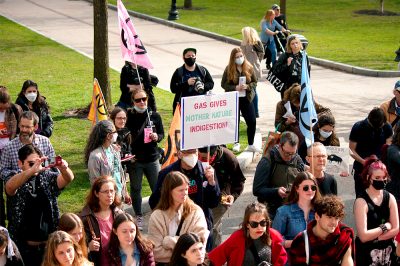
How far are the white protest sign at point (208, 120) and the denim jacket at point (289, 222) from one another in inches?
58.7

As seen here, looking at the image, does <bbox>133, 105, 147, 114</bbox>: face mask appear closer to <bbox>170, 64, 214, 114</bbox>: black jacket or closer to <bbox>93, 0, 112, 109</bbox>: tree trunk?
<bbox>170, 64, 214, 114</bbox>: black jacket

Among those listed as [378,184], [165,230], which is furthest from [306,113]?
[165,230]

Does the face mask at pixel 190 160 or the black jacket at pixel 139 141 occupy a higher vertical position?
the face mask at pixel 190 160

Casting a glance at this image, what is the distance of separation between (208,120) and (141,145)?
5.42 feet

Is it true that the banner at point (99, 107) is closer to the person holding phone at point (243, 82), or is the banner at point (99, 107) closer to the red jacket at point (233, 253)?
the person holding phone at point (243, 82)

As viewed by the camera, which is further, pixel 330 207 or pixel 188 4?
pixel 188 4

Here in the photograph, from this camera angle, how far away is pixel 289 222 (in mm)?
9227

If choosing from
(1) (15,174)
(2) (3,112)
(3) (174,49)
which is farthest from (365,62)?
(1) (15,174)

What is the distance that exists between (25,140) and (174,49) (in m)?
17.0

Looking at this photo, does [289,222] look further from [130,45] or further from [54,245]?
[130,45]

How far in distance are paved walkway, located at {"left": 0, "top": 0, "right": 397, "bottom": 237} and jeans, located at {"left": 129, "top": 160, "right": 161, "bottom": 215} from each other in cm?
116

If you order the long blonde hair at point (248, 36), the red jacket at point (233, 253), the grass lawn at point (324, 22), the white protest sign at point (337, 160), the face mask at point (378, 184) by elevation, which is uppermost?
the long blonde hair at point (248, 36)

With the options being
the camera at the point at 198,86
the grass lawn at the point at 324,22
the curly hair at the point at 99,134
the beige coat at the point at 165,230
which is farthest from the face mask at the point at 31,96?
the grass lawn at the point at 324,22

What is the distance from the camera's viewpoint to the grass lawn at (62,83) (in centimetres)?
1408
